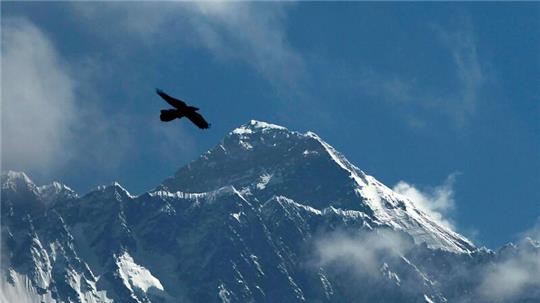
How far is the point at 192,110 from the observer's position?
5588cm

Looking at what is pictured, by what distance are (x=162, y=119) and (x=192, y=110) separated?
55.4 inches

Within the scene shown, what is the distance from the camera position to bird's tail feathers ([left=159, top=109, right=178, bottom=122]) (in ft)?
186

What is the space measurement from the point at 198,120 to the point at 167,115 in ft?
4.97

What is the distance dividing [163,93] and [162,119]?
183cm

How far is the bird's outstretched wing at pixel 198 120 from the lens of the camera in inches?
2186

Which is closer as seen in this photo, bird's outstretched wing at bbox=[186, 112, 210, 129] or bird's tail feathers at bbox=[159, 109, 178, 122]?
bird's outstretched wing at bbox=[186, 112, 210, 129]

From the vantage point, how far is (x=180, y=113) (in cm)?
5666

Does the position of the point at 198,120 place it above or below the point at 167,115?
below

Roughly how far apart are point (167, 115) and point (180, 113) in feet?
1.77

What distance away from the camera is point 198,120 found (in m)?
55.9

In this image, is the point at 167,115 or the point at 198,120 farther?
the point at 167,115

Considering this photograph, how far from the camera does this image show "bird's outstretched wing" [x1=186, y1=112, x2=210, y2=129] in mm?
55531

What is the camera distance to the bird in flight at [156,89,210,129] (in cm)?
5551

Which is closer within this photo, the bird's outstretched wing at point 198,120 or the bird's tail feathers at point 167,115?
the bird's outstretched wing at point 198,120
